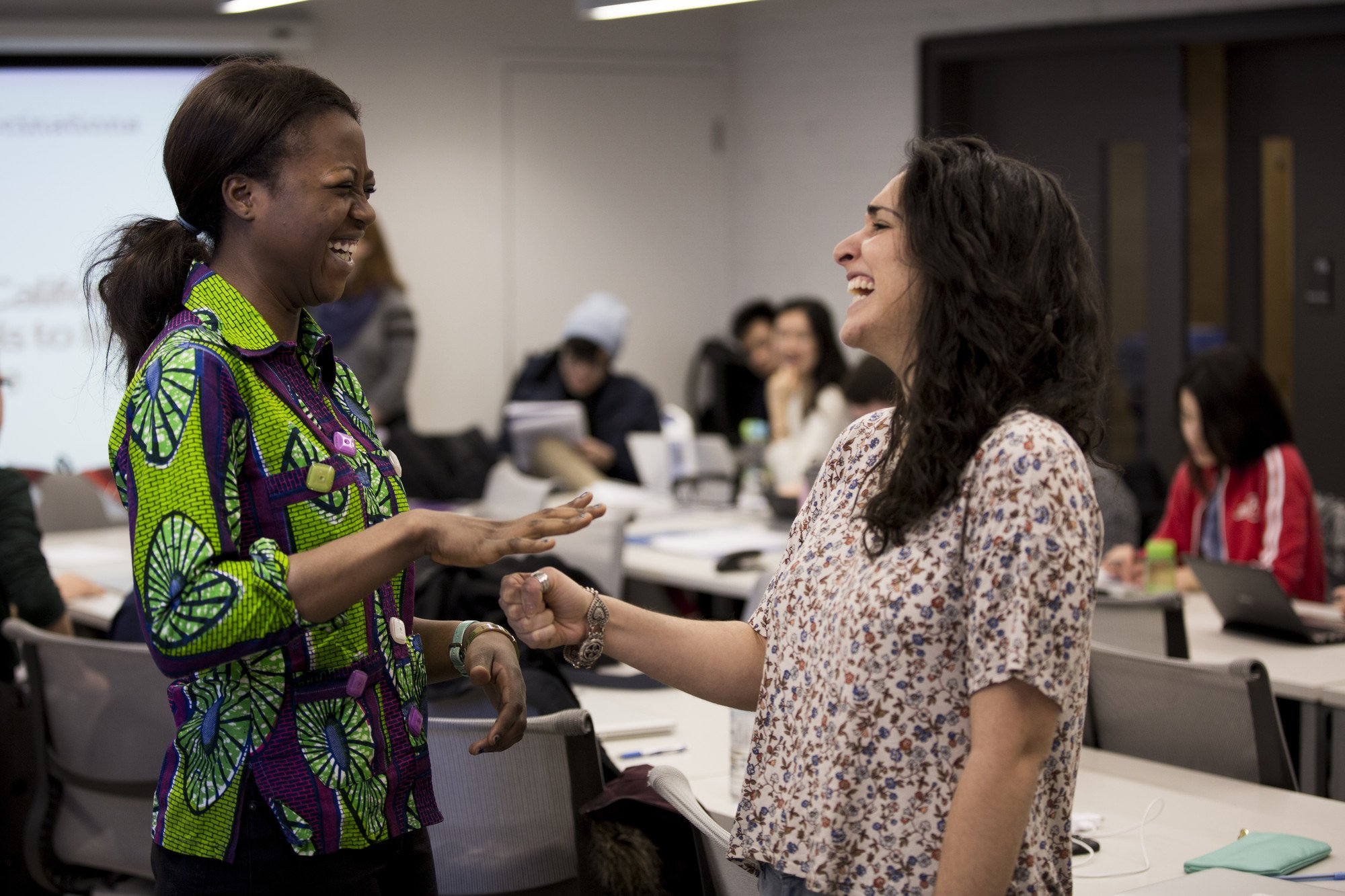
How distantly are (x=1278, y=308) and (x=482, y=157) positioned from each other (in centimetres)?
393

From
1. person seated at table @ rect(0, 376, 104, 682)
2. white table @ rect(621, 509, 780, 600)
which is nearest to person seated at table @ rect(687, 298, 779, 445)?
white table @ rect(621, 509, 780, 600)

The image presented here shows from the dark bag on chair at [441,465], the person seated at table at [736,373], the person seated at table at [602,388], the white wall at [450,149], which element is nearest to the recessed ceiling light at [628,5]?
the person seated at table at [602,388]

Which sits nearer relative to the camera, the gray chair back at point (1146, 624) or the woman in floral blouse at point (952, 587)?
the woman in floral blouse at point (952, 587)

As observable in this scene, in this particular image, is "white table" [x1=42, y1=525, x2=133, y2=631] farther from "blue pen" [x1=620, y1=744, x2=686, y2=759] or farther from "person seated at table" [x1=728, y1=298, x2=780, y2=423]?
"person seated at table" [x1=728, y1=298, x2=780, y2=423]

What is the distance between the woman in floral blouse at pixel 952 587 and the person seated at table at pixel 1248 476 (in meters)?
2.47

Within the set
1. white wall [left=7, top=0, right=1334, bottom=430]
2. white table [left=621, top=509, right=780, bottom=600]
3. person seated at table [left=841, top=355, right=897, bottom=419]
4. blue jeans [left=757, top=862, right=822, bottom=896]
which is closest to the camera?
blue jeans [left=757, top=862, right=822, bottom=896]

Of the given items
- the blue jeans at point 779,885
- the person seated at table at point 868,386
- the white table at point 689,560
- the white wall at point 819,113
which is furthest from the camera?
the white wall at point 819,113

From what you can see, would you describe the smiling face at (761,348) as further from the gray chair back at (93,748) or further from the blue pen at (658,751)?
the gray chair back at (93,748)

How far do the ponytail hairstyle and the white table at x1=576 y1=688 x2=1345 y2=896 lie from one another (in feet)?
3.74

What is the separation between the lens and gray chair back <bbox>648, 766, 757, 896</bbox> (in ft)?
5.21

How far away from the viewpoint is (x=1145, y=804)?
2213mm

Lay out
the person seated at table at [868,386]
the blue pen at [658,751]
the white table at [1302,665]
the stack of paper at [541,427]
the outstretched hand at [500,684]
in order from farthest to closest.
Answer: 1. the stack of paper at [541,427]
2. the person seated at table at [868,386]
3. the white table at [1302,665]
4. the blue pen at [658,751]
5. the outstretched hand at [500,684]

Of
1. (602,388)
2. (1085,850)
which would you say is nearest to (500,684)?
(1085,850)

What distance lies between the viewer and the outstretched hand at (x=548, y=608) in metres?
1.62
